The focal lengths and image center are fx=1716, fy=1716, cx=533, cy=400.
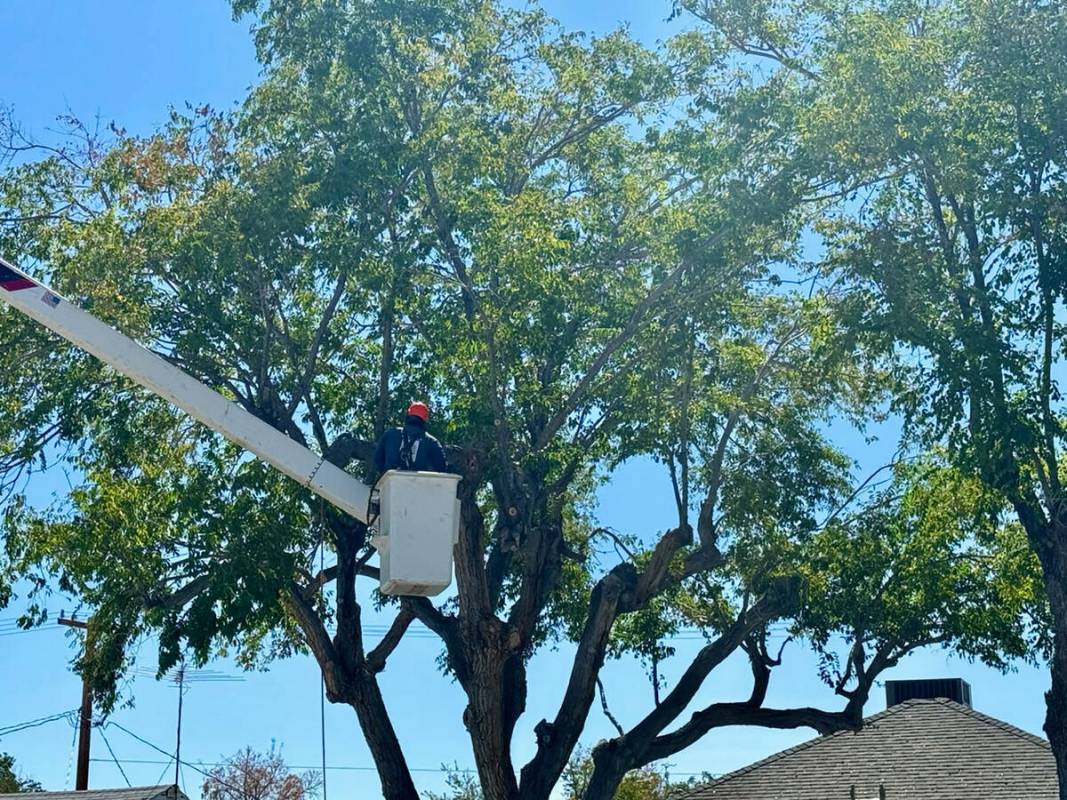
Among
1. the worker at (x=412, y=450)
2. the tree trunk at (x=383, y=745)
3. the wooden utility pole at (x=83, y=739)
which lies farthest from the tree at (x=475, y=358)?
the wooden utility pole at (x=83, y=739)

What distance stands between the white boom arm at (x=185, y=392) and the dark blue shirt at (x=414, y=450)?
2.72 feet

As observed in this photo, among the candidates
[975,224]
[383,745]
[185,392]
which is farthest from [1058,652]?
[185,392]

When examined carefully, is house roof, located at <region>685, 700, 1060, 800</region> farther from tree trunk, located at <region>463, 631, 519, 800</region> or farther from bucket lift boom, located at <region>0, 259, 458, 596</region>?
bucket lift boom, located at <region>0, 259, 458, 596</region>

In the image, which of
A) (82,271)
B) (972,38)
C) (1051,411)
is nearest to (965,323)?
(1051,411)

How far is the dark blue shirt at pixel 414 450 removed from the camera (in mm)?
16297

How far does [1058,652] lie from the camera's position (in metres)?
19.5

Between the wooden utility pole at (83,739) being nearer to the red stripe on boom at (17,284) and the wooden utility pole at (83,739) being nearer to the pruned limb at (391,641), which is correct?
the pruned limb at (391,641)

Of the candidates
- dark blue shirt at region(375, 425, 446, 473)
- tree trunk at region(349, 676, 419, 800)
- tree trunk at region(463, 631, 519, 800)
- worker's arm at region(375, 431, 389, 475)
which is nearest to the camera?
dark blue shirt at region(375, 425, 446, 473)

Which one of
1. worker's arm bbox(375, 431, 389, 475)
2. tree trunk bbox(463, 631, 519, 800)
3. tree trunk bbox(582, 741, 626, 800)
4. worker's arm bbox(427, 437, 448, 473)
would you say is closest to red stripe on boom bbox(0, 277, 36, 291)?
worker's arm bbox(375, 431, 389, 475)

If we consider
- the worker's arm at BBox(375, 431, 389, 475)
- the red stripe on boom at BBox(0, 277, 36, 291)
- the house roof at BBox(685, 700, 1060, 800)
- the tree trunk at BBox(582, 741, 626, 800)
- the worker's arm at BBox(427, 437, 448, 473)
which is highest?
the red stripe on boom at BBox(0, 277, 36, 291)

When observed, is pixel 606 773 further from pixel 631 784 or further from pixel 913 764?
pixel 631 784

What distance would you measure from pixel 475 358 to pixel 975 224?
6387 mm

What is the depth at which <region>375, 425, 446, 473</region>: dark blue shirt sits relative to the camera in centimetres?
1630

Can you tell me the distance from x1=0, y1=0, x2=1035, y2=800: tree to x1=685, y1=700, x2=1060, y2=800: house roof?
375 cm
